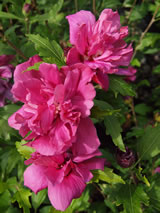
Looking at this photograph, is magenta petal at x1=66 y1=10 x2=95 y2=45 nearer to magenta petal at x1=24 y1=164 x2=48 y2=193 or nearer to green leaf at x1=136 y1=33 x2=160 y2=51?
magenta petal at x1=24 y1=164 x2=48 y2=193

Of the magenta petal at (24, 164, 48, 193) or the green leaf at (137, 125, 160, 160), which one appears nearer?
the magenta petal at (24, 164, 48, 193)

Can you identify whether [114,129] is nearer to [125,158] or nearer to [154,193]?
[125,158]

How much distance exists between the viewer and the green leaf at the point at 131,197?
116 centimetres

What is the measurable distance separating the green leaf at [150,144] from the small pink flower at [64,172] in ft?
1.72

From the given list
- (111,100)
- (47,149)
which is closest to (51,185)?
(47,149)

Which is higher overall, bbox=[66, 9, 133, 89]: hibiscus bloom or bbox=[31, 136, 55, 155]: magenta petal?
bbox=[66, 9, 133, 89]: hibiscus bloom

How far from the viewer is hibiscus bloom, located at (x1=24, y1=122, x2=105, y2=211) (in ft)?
2.63

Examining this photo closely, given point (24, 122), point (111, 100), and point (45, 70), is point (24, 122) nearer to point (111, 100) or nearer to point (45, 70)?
point (45, 70)

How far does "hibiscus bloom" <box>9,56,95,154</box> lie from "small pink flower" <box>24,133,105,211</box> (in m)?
0.08

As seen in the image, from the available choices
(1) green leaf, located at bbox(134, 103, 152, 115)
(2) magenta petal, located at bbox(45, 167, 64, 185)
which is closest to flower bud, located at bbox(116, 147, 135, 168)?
(2) magenta petal, located at bbox(45, 167, 64, 185)

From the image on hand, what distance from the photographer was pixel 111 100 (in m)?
1.45

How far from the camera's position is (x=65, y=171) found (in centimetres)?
85

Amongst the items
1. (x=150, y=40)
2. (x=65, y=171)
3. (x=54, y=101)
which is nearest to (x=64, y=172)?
(x=65, y=171)

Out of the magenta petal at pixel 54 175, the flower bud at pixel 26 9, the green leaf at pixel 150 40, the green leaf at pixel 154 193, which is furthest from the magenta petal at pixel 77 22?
the green leaf at pixel 150 40
